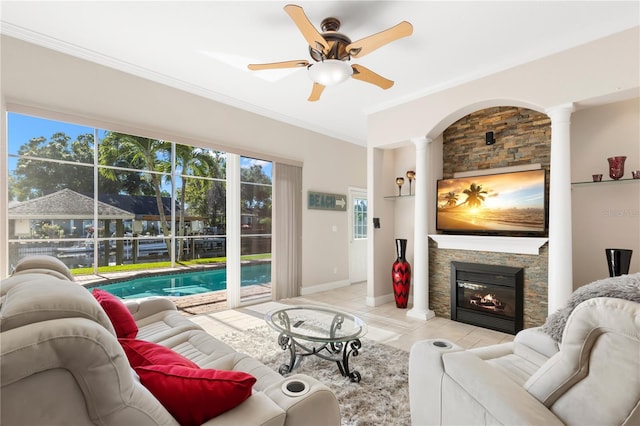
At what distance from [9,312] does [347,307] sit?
14.1 feet

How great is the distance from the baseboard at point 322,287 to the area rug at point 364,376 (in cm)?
196

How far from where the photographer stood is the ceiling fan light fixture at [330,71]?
8.06ft

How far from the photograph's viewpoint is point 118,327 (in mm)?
1897

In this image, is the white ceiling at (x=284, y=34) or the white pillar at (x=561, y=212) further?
the white pillar at (x=561, y=212)

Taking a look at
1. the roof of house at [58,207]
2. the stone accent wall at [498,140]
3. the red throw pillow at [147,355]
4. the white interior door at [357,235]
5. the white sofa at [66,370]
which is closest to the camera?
the white sofa at [66,370]

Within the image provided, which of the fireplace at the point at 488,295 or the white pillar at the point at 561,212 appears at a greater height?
the white pillar at the point at 561,212

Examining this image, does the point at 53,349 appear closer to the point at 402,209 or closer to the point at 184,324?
the point at 184,324

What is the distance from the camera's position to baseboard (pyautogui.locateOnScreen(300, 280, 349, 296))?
17.9 ft

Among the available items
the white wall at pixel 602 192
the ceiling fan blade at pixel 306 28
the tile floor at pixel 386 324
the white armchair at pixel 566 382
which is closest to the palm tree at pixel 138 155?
the tile floor at pixel 386 324

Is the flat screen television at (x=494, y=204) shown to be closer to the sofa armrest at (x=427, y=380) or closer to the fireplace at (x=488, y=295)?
the fireplace at (x=488, y=295)

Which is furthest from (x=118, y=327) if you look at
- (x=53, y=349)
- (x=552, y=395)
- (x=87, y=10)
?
(x=87, y=10)

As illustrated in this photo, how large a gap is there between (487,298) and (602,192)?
166 cm

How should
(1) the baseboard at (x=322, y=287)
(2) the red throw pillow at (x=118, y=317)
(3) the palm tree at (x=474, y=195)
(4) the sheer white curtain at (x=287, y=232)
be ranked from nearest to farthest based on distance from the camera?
(2) the red throw pillow at (x=118, y=317) < (3) the palm tree at (x=474, y=195) < (4) the sheer white curtain at (x=287, y=232) < (1) the baseboard at (x=322, y=287)

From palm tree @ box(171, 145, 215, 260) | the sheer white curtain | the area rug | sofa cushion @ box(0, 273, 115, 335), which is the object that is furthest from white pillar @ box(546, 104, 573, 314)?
palm tree @ box(171, 145, 215, 260)
